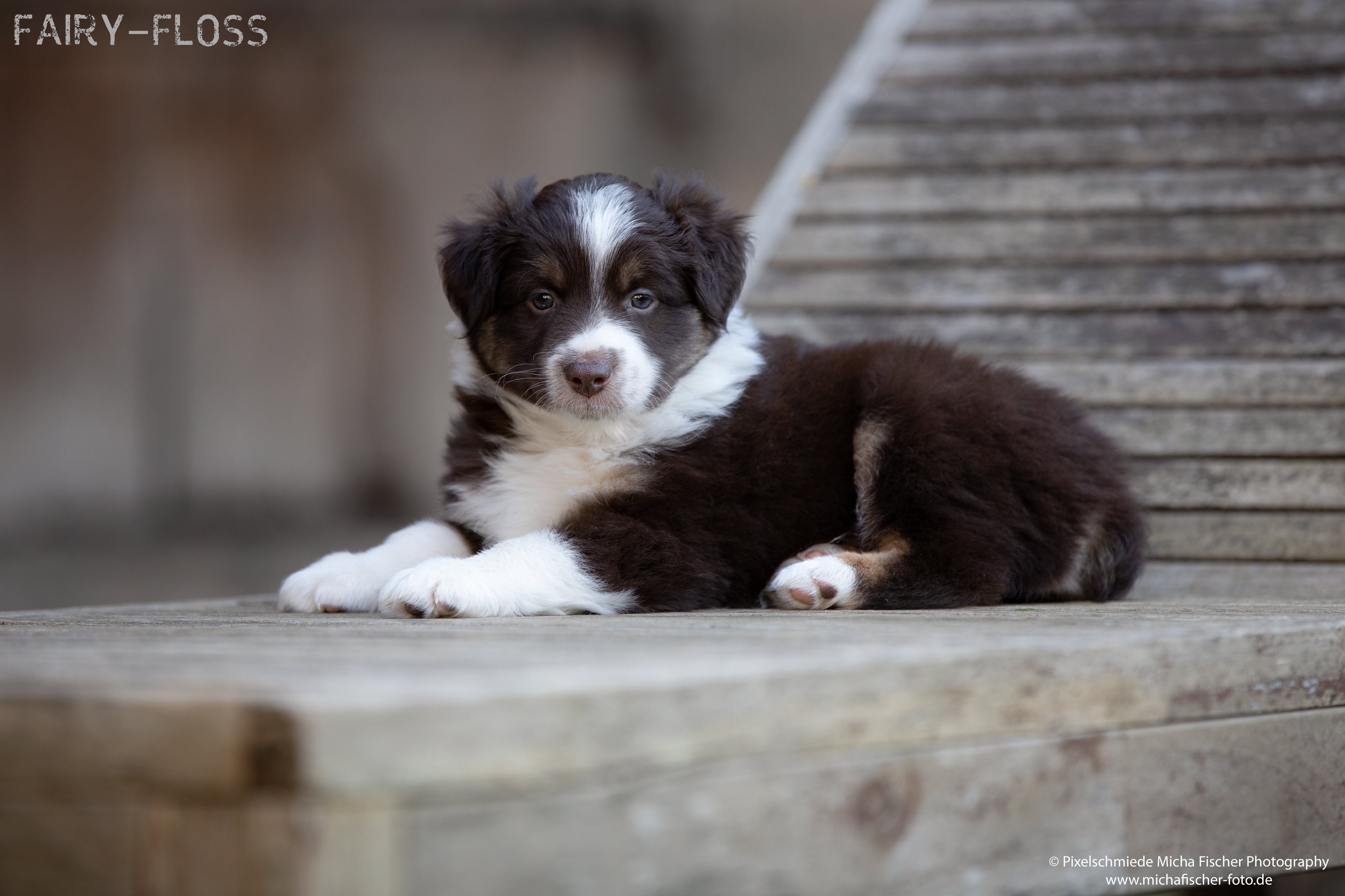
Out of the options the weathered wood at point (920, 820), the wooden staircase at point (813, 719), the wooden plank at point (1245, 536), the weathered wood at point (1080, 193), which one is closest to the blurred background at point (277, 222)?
the weathered wood at point (1080, 193)

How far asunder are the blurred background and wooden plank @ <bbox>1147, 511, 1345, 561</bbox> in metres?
6.29

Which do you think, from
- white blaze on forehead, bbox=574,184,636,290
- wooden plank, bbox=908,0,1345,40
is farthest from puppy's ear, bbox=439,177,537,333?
wooden plank, bbox=908,0,1345,40

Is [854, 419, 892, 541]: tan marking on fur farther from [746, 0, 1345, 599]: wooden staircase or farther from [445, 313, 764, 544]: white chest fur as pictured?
[746, 0, 1345, 599]: wooden staircase

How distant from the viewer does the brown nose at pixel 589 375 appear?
310cm

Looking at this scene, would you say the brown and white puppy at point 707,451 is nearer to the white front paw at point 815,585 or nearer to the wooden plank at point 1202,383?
the white front paw at point 815,585

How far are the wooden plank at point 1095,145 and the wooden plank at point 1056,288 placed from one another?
1.47 ft

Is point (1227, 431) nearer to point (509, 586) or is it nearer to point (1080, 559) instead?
point (1080, 559)

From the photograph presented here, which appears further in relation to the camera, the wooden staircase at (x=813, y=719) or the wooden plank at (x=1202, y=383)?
the wooden plank at (x=1202, y=383)

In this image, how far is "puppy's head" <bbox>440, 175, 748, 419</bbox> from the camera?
127 inches

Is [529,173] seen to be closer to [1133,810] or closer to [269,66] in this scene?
[269,66]

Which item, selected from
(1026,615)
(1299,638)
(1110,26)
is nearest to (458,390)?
(1026,615)

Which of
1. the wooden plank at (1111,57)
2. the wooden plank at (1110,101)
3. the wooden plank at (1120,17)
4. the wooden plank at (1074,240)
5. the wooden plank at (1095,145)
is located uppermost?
the wooden plank at (1120,17)

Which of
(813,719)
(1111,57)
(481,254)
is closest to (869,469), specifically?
(481,254)

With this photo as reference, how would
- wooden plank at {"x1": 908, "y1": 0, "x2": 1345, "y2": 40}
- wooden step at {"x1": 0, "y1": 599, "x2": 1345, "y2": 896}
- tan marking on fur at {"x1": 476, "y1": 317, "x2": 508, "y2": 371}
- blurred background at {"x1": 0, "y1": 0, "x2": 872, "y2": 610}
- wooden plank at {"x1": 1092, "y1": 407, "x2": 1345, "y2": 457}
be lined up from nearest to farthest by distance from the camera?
1. wooden step at {"x1": 0, "y1": 599, "x2": 1345, "y2": 896}
2. tan marking on fur at {"x1": 476, "y1": 317, "x2": 508, "y2": 371}
3. wooden plank at {"x1": 1092, "y1": 407, "x2": 1345, "y2": 457}
4. wooden plank at {"x1": 908, "y1": 0, "x2": 1345, "y2": 40}
5. blurred background at {"x1": 0, "y1": 0, "x2": 872, "y2": 610}
